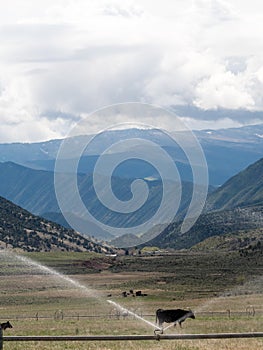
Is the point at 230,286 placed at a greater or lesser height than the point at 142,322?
greater

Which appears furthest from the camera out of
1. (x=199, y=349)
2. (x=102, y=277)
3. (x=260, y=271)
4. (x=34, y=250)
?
(x=34, y=250)

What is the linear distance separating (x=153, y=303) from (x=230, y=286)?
19.6m

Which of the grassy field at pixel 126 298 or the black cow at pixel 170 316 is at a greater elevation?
the grassy field at pixel 126 298

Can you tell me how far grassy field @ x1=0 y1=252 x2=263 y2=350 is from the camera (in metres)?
38.0

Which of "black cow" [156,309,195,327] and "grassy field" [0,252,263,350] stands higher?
"grassy field" [0,252,263,350]

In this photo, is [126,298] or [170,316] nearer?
[170,316]

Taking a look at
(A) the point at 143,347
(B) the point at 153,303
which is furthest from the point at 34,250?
(A) the point at 143,347

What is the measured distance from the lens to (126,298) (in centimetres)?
7706

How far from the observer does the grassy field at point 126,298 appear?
125 ft

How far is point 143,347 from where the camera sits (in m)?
28.8

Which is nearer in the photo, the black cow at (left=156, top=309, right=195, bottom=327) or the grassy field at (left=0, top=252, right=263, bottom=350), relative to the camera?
the grassy field at (left=0, top=252, right=263, bottom=350)

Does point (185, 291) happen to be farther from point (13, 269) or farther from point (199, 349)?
point (199, 349)

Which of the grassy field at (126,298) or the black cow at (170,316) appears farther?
the black cow at (170,316)

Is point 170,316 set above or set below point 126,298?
below
